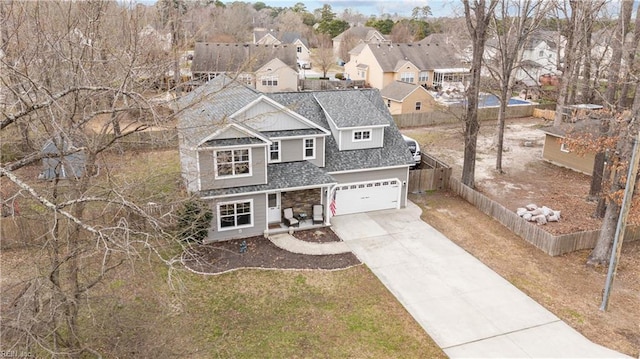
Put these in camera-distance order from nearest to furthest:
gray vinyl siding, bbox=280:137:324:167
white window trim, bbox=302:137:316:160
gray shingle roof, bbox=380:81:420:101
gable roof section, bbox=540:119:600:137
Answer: gray vinyl siding, bbox=280:137:324:167, white window trim, bbox=302:137:316:160, gable roof section, bbox=540:119:600:137, gray shingle roof, bbox=380:81:420:101

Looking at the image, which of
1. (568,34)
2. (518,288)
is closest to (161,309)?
(518,288)

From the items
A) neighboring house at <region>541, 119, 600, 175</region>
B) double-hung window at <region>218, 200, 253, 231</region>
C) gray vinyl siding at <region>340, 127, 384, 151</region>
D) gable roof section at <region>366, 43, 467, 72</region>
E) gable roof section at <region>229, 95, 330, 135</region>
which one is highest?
gable roof section at <region>366, 43, 467, 72</region>

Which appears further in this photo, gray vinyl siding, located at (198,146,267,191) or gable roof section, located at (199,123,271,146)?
gray vinyl siding, located at (198,146,267,191)

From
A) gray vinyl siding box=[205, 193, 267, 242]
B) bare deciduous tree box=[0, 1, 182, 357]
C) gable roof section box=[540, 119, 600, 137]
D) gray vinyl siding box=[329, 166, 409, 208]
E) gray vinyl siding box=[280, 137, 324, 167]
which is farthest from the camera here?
gable roof section box=[540, 119, 600, 137]

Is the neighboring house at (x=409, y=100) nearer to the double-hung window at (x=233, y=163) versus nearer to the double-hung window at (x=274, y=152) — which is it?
the double-hung window at (x=274, y=152)

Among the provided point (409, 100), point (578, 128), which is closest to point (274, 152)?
point (578, 128)

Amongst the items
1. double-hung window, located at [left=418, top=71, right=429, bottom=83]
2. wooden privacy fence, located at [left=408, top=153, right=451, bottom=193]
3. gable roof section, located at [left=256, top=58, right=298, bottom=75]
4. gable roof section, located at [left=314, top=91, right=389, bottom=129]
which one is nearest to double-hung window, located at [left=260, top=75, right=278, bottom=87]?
gable roof section, located at [left=256, top=58, right=298, bottom=75]

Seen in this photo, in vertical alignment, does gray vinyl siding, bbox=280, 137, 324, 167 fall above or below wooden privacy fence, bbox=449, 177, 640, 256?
above

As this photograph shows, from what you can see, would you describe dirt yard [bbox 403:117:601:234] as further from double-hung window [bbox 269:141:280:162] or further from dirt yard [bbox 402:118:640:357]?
double-hung window [bbox 269:141:280:162]
